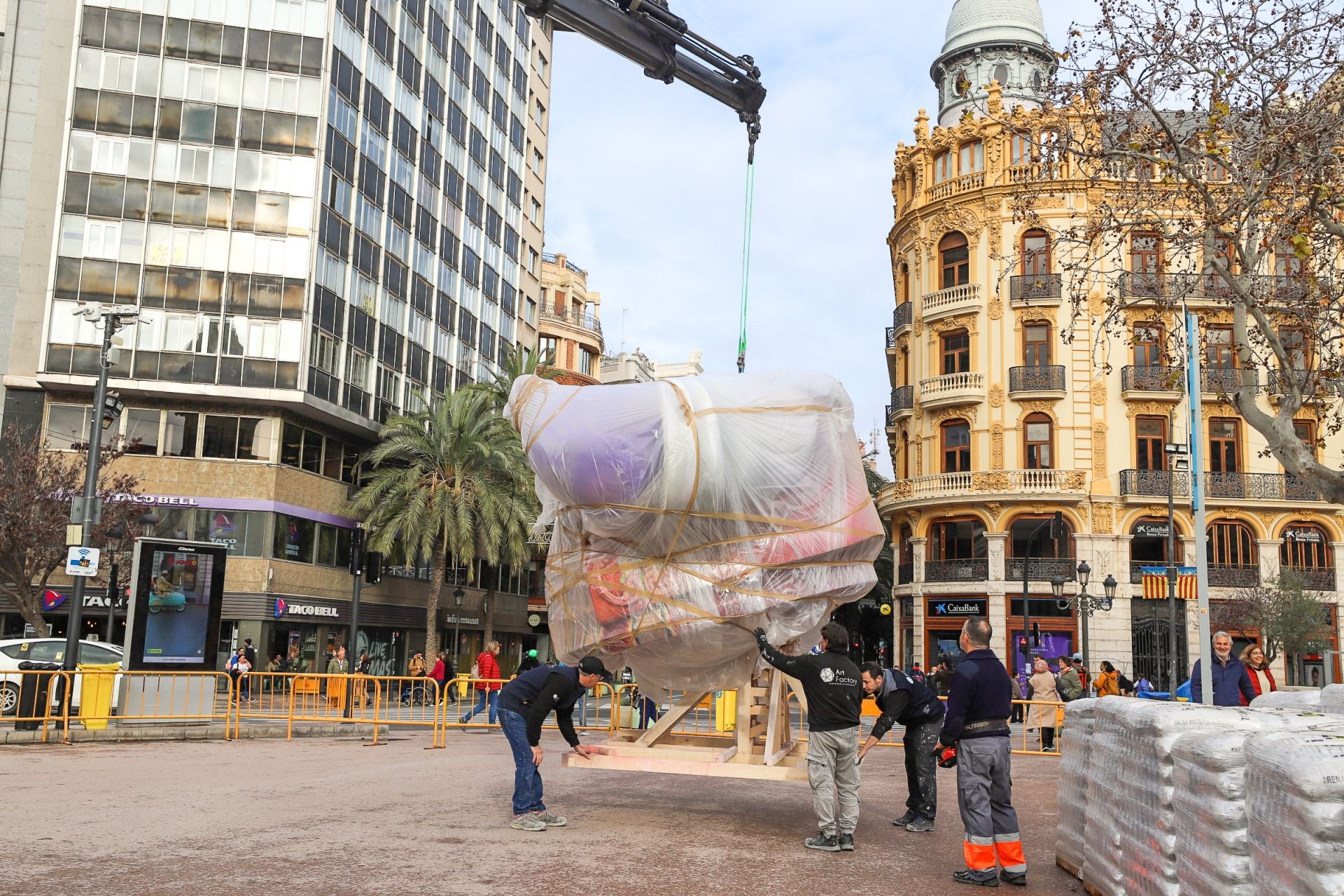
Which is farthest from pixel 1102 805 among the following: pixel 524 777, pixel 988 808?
pixel 524 777

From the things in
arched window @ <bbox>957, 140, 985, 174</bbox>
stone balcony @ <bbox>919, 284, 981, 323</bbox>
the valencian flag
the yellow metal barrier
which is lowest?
the yellow metal barrier

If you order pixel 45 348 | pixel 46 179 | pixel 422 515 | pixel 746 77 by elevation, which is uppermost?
pixel 46 179

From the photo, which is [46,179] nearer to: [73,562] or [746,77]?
[73,562]

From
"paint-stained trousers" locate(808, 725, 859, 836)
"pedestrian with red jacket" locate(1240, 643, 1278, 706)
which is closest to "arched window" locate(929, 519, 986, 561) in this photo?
"pedestrian with red jacket" locate(1240, 643, 1278, 706)

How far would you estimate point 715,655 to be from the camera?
975cm

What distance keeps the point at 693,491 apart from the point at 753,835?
286cm

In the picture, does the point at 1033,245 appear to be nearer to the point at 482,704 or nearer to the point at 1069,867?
the point at 482,704

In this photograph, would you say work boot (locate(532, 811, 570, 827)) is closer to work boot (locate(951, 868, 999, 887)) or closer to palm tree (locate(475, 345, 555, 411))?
work boot (locate(951, 868, 999, 887))

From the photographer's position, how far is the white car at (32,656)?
1931cm

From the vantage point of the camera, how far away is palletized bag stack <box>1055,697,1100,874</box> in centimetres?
809

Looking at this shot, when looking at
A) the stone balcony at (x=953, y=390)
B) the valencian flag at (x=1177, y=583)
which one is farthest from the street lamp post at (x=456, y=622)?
the valencian flag at (x=1177, y=583)

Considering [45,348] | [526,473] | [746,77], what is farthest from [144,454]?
[746,77]

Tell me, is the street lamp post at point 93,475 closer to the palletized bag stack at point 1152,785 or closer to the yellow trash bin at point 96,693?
the yellow trash bin at point 96,693

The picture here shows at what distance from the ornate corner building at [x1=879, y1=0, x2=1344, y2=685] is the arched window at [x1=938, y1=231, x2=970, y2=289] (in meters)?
0.08
